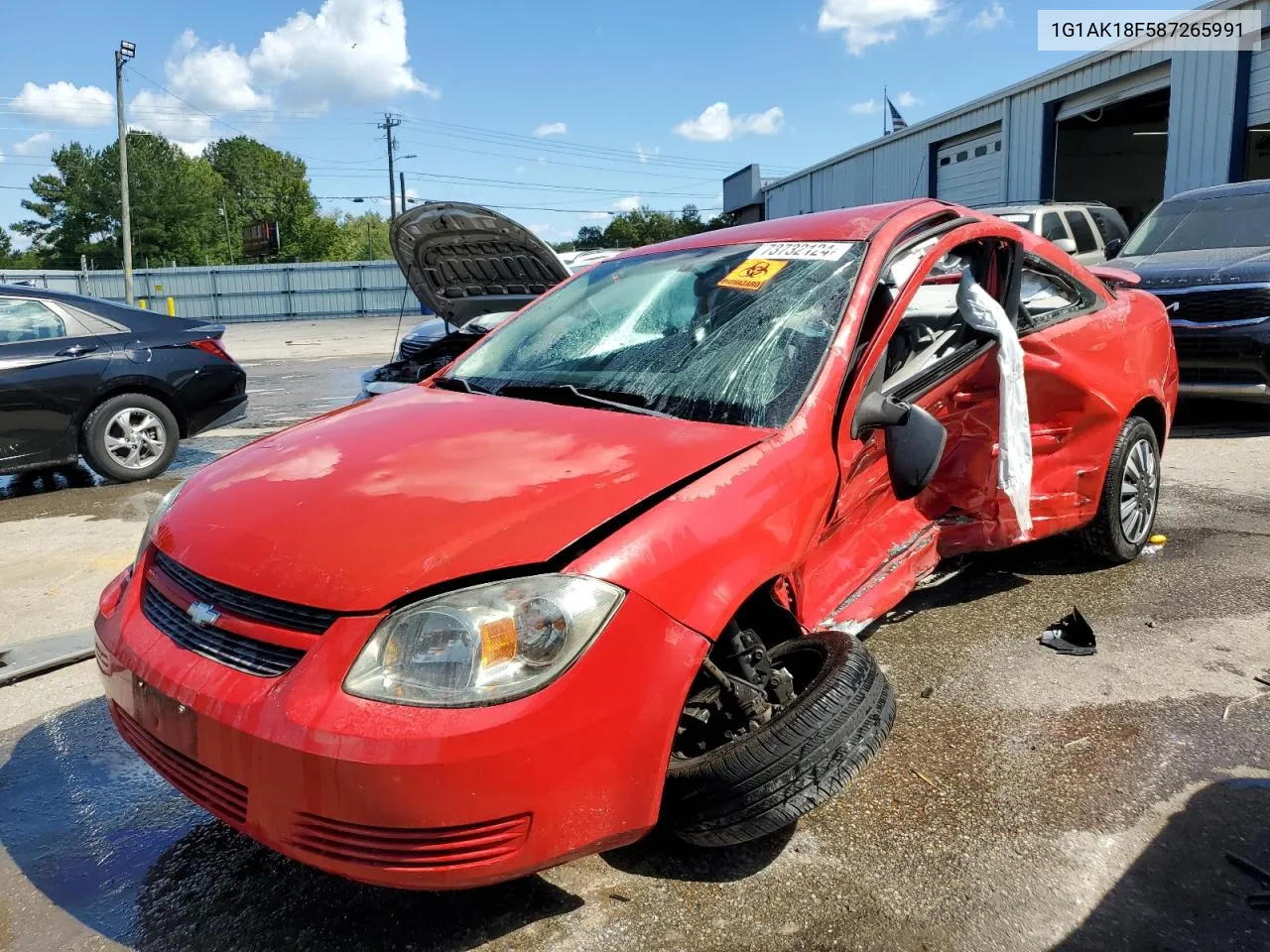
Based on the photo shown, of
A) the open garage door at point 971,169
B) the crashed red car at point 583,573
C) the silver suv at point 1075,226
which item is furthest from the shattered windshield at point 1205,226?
the open garage door at point 971,169

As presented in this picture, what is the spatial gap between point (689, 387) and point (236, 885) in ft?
5.57

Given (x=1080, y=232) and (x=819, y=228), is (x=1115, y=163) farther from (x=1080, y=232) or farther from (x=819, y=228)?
(x=819, y=228)

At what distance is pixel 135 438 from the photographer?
269 inches

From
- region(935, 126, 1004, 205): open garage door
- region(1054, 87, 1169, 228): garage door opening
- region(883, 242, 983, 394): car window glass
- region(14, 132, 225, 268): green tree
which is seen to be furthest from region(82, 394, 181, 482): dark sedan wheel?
region(14, 132, 225, 268): green tree

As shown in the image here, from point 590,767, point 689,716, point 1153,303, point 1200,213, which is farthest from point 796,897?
point 1200,213

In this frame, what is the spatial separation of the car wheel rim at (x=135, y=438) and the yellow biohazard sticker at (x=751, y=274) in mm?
5400

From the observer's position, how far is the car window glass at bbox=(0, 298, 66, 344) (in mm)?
6383

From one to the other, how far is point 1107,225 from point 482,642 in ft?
41.7

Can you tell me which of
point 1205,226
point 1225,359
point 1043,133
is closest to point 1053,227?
point 1205,226

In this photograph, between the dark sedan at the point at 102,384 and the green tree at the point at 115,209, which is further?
the green tree at the point at 115,209

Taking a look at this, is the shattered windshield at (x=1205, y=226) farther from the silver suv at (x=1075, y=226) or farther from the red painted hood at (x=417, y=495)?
the red painted hood at (x=417, y=495)

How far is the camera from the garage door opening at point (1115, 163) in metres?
22.8

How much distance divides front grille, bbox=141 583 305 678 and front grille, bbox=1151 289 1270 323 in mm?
7295

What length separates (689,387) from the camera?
8.66 feet
